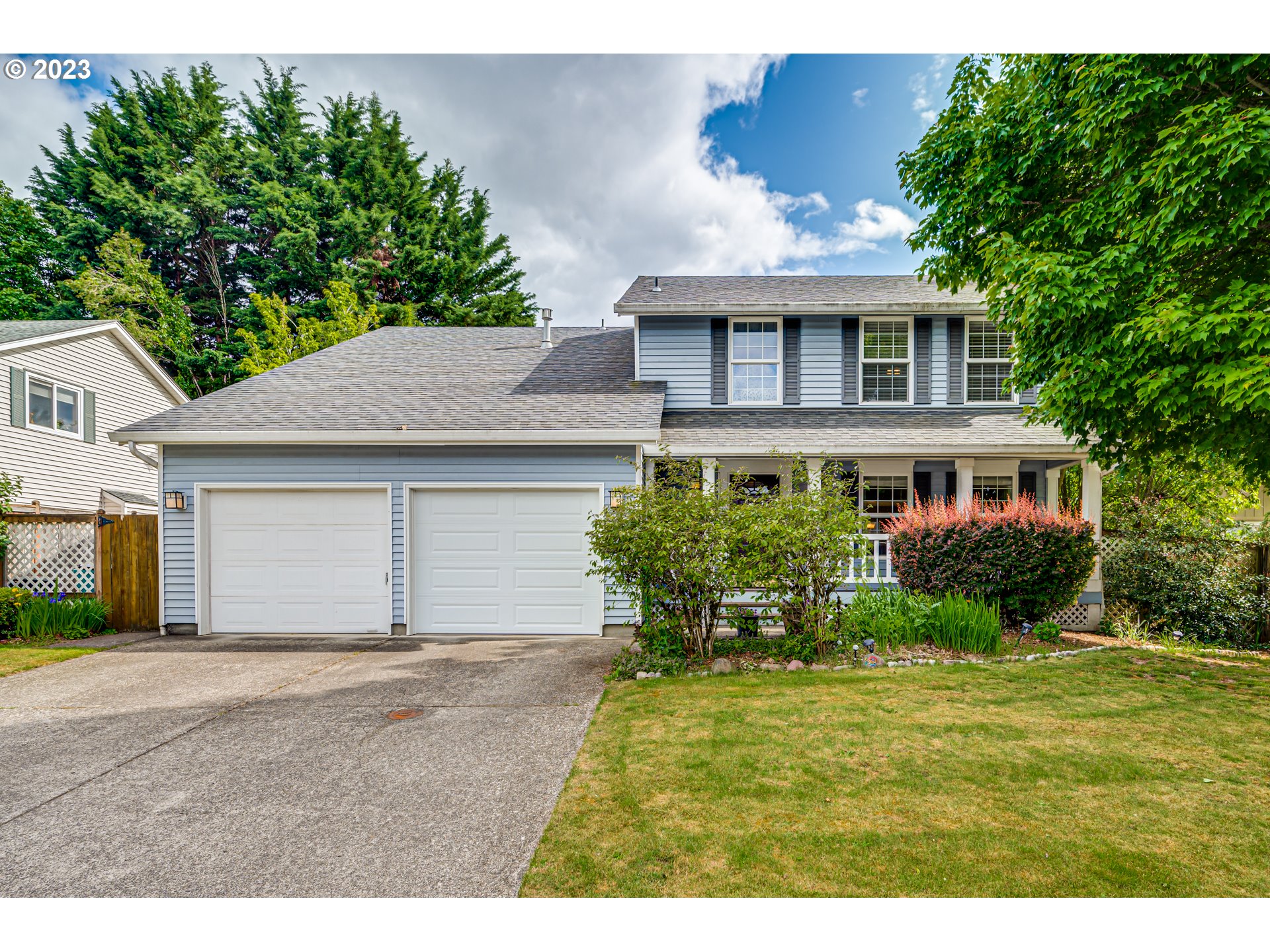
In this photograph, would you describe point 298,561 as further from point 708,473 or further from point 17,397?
point 17,397

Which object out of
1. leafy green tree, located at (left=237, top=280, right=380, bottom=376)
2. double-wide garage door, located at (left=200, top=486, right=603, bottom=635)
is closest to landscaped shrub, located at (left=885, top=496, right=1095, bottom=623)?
double-wide garage door, located at (left=200, top=486, right=603, bottom=635)

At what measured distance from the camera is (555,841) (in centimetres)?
284

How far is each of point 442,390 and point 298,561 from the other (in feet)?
10.6

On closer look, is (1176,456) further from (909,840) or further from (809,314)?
(909,840)

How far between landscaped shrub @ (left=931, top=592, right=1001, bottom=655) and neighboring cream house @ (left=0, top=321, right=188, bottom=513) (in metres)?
12.6

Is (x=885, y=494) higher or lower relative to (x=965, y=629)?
higher

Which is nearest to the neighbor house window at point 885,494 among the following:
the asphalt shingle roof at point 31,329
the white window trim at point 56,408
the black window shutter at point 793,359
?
the black window shutter at point 793,359

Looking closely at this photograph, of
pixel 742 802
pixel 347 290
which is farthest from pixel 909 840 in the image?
pixel 347 290

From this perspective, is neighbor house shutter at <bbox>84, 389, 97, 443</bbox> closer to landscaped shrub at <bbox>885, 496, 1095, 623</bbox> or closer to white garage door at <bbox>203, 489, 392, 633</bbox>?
white garage door at <bbox>203, 489, 392, 633</bbox>

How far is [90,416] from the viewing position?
1359cm

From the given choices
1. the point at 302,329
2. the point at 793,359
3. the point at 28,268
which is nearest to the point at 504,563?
the point at 793,359

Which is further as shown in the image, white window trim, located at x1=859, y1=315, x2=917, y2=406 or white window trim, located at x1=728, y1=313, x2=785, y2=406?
white window trim, located at x1=728, y1=313, x2=785, y2=406

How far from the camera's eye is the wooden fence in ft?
27.4
